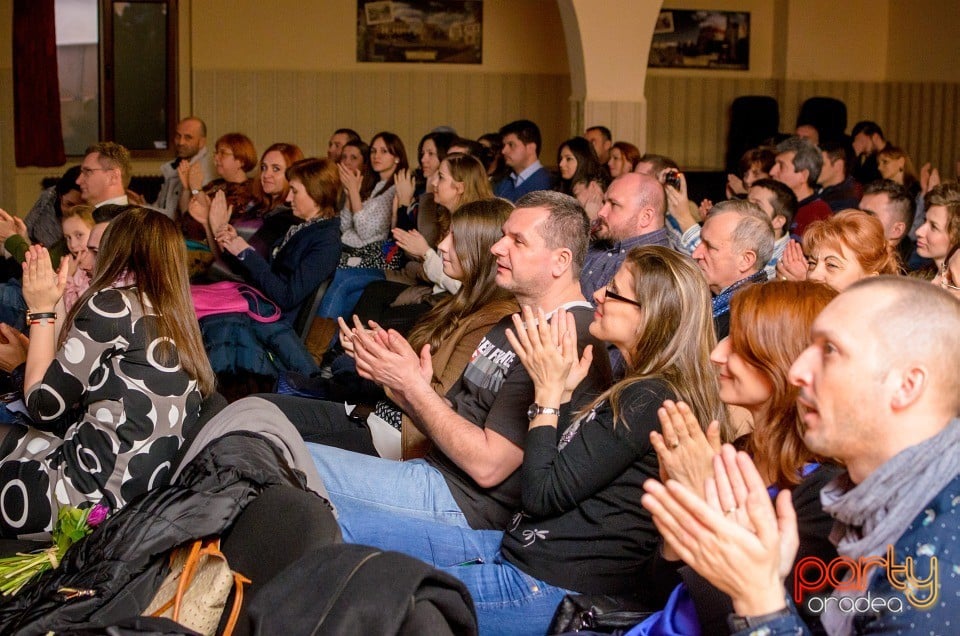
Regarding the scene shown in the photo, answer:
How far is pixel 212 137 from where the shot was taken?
1073 centimetres

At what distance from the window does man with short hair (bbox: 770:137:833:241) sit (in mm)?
6551

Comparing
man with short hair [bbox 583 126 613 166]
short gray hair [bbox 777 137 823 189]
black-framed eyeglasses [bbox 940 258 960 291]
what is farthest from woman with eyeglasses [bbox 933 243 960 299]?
man with short hair [bbox 583 126 613 166]

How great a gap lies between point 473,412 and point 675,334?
2.20 feet

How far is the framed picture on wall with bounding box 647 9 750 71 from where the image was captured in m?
11.5

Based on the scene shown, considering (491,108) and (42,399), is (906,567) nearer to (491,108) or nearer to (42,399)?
(42,399)

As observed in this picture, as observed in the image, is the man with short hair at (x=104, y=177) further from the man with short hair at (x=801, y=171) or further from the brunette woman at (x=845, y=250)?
the man with short hair at (x=801, y=171)

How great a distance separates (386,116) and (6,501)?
878 cm

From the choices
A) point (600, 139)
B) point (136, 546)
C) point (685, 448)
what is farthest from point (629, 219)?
point (600, 139)

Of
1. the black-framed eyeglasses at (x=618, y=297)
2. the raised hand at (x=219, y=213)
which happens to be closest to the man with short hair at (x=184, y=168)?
the raised hand at (x=219, y=213)

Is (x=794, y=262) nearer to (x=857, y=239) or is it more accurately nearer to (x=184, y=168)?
(x=857, y=239)

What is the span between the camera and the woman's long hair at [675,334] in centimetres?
229

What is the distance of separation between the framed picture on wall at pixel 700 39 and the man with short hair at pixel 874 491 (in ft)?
34.2

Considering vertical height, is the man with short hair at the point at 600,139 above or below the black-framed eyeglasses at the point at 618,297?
above

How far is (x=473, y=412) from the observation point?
2.83 meters
